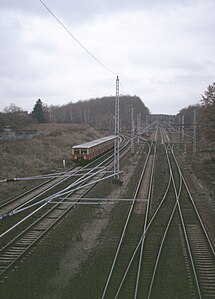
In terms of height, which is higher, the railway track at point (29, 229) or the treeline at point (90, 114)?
the treeline at point (90, 114)

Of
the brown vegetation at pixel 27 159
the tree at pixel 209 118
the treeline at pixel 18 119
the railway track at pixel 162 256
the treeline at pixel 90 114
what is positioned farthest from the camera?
the treeline at pixel 90 114

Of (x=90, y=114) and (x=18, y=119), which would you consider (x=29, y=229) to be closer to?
(x=18, y=119)

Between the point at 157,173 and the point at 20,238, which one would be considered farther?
the point at 157,173

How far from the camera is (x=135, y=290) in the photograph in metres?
10.8

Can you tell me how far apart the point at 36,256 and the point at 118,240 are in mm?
3518

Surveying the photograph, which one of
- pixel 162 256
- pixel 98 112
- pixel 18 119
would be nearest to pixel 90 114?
pixel 98 112

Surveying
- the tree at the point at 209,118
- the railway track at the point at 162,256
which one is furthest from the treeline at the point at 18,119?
the railway track at the point at 162,256

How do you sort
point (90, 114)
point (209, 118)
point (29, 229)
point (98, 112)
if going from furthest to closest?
point (98, 112)
point (90, 114)
point (209, 118)
point (29, 229)

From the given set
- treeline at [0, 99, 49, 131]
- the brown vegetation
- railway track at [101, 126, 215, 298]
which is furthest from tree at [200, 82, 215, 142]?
treeline at [0, 99, 49, 131]

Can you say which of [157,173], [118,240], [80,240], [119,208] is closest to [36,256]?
[80,240]

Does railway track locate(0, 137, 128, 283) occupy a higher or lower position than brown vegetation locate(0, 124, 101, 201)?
lower

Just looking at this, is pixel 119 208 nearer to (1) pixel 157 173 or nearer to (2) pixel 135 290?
(2) pixel 135 290

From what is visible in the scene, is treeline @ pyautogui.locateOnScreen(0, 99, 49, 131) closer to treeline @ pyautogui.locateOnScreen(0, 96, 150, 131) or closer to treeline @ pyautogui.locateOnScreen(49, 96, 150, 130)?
treeline @ pyautogui.locateOnScreen(0, 96, 150, 131)

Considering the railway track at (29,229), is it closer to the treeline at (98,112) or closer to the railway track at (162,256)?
the railway track at (162,256)
